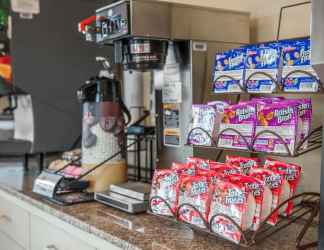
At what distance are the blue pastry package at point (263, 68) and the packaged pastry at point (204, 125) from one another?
11cm

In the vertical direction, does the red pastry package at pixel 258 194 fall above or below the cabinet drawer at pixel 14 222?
above

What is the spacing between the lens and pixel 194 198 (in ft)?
3.10

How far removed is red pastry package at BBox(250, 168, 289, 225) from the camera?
0.91m

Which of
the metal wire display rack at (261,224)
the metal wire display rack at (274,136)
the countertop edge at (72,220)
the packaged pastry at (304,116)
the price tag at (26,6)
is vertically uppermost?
the price tag at (26,6)

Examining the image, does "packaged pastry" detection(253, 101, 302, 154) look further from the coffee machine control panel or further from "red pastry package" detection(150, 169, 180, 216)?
the coffee machine control panel

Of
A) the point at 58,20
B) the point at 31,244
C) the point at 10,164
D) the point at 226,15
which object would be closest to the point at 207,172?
the point at 226,15

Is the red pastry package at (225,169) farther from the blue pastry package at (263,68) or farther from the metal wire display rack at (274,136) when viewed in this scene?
the blue pastry package at (263,68)

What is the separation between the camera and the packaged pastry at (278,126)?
910mm

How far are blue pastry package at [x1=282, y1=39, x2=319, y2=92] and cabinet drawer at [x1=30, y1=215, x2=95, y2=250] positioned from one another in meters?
0.64

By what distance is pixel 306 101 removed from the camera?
0.95m

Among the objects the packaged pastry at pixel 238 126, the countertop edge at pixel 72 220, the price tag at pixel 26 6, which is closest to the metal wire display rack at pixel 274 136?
the packaged pastry at pixel 238 126

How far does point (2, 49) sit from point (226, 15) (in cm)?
103

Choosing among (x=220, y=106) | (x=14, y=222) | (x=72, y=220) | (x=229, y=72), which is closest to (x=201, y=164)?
(x=220, y=106)

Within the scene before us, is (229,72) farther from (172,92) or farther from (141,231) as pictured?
(141,231)
